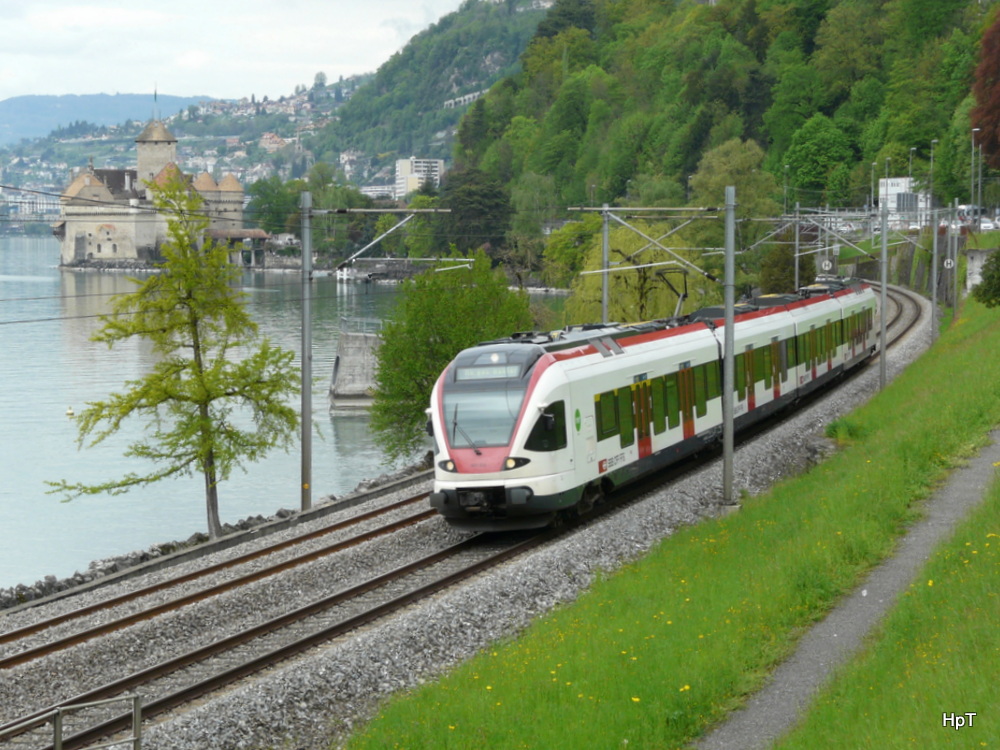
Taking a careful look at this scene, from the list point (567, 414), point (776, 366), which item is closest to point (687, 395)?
point (567, 414)

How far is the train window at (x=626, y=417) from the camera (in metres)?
21.2

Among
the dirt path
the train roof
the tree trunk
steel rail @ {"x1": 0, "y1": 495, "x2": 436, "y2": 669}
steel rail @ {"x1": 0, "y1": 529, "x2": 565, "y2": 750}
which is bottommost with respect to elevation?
the tree trunk

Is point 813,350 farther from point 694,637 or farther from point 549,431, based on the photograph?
point 694,637

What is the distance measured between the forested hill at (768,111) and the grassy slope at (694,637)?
6717cm

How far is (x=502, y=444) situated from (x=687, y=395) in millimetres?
6789

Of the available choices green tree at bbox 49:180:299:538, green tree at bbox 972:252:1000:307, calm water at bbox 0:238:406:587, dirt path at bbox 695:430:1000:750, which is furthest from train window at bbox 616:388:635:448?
green tree at bbox 972:252:1000:307

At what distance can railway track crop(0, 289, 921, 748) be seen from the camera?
12758mm

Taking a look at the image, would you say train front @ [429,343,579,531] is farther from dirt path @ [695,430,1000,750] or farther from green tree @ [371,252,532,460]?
green tree @ [371,252,532,460]

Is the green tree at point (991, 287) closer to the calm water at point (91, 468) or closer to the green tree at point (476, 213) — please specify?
the calm water at point (91, 468)

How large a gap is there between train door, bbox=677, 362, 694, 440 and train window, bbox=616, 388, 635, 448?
8.58 ft

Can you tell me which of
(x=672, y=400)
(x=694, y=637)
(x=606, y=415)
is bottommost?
(x=694, y=637)

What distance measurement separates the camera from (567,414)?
19125mm

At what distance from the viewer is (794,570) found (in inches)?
547

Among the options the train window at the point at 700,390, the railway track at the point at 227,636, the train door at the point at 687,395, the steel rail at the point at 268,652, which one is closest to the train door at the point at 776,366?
the train window at the point at 700,390
